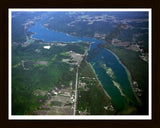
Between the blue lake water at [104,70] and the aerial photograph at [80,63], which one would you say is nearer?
the aerial photograph at [80,63]

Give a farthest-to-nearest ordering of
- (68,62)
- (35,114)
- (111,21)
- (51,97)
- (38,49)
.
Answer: (111,21), (38,49), (68,62), (51,97), (35,114)

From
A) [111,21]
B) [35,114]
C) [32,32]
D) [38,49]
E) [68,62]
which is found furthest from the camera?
[32,32]

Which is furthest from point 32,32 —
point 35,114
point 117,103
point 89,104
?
point 117,103

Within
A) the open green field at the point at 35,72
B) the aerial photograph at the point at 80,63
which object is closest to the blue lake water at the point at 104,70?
the aerial photograph at the point at 80,63

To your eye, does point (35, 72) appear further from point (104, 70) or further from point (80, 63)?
point (104, 70)

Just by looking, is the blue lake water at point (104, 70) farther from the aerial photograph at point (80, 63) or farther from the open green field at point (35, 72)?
the open green field at point (35, 72)

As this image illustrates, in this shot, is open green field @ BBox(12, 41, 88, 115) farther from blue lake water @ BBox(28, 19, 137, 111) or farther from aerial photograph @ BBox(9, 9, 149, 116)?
blue lake water @ BBox(28, 19, 137, 111)

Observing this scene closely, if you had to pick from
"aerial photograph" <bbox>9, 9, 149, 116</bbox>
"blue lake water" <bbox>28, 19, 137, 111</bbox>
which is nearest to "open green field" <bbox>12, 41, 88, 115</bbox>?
"aerial photograph" <bbox>9, 9, 149, 116</bbox>

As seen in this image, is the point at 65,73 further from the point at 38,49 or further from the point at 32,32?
the point at 32,32

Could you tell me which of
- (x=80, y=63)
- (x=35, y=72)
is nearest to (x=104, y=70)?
(x=80, y=63)
